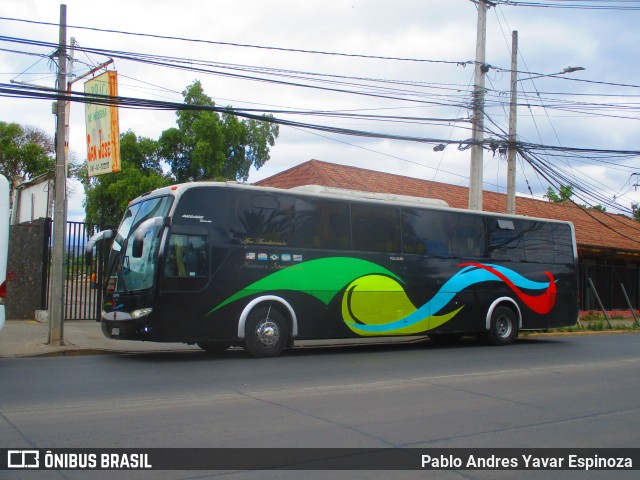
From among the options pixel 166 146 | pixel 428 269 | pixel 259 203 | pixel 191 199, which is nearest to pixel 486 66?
pixel 428 269

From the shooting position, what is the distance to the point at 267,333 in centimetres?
1324

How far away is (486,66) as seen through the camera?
20.1 metres

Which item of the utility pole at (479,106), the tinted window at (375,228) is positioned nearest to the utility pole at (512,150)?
the utility pole at (479,106)

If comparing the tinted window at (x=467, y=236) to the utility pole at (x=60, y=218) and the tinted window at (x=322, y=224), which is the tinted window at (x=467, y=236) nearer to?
the tinted window at (x=322, y=224)

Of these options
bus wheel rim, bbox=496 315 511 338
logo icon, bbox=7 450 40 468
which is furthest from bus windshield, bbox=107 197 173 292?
bus wheel rim, bbox=496 315 511 338

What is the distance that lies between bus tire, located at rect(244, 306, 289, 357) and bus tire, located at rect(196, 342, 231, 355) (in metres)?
1.32

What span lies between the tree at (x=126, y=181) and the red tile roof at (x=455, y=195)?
5.42 metres

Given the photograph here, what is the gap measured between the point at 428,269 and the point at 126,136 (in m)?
18.6

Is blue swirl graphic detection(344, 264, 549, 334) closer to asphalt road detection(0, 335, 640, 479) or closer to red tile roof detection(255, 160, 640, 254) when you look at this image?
asphalt road detection(0, 335, 640, 479)

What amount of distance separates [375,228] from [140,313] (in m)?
5.49

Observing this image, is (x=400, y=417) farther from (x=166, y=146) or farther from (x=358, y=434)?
(x=166, y=146)

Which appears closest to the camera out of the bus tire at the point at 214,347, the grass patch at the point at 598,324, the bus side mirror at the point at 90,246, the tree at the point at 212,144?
the bus side mirror at the point at 90,246

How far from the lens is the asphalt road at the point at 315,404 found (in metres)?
6.71

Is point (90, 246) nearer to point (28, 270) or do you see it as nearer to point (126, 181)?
point (28, 270)
